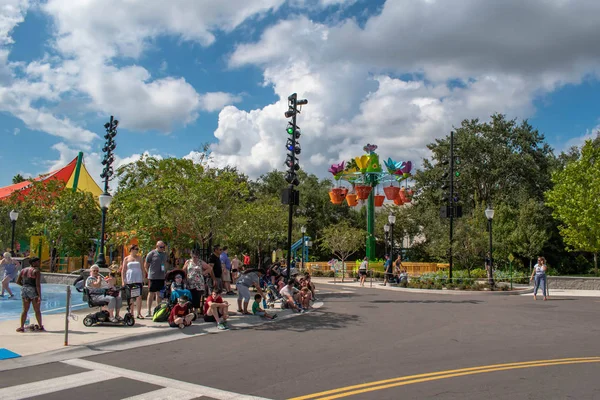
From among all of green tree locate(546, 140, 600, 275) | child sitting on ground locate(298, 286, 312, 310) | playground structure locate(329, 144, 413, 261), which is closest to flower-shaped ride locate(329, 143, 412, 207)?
playground structure locate(329, 144, 413, 261)

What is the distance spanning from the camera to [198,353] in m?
8.81

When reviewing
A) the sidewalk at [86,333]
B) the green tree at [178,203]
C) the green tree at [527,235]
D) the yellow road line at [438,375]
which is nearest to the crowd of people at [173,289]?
the sidewalk at [86,333]

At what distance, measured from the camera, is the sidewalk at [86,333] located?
8930 millimetres

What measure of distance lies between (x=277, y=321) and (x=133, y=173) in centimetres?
1050

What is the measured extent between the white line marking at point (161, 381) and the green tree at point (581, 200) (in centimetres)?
2506

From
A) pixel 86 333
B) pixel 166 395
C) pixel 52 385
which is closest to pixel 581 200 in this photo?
pixel 86 333

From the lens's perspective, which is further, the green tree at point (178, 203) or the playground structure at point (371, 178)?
the playground structure at point (371, 178)

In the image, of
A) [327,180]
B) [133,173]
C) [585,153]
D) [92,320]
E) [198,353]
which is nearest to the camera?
[198,353]

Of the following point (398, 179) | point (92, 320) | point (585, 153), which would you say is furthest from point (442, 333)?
point (398, 179)

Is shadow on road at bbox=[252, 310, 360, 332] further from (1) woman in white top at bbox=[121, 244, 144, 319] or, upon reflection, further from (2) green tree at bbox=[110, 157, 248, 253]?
(2) green tree at bbox=[110, 157, 248, 253]

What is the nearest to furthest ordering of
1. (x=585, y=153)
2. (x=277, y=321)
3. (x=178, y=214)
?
1. (x=277, y=321)
2. (x=178, y=214)
3. (x=585, y=153)

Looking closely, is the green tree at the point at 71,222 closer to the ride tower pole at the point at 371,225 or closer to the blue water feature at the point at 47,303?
the blue water feature at the point at 47,303

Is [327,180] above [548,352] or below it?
above

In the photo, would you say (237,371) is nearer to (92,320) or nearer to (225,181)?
(92,320)
